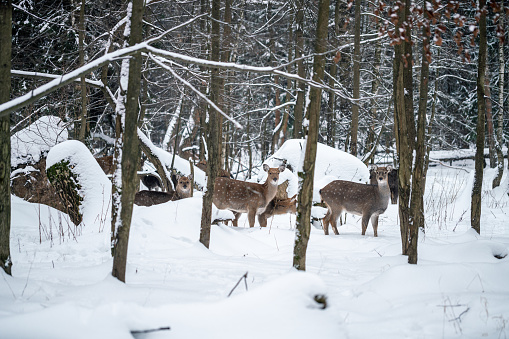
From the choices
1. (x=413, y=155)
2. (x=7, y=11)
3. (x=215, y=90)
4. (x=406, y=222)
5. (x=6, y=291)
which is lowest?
(x=6, y=291)

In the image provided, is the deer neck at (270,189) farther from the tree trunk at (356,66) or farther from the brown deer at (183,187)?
the tree trunk at (356,66)

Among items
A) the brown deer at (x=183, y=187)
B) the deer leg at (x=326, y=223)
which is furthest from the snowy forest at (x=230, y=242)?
the brown deer at (x=183, y=187)

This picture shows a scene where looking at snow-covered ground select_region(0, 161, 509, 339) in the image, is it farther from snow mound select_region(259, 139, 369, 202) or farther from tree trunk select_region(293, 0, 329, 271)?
snow mound select_region(259, 139, 369, 202)

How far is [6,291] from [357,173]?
9.95 m

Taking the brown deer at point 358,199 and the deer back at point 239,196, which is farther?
the deer back at point 239,196

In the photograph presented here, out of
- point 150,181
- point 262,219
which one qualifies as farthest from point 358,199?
point 150,181

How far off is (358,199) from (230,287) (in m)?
5.76

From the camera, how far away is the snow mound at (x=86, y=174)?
8.55 meters

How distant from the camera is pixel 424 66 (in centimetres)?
663

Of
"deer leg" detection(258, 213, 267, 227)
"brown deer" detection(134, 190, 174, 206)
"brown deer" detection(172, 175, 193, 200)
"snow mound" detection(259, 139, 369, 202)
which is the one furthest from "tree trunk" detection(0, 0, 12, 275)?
"snow mound" detection(259, 139, 369, 202)

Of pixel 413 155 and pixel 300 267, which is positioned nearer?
pixel 300 267

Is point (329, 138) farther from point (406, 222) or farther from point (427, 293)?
point (427, 293)

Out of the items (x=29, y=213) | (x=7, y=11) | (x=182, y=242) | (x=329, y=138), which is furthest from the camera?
(x=329, y=138)

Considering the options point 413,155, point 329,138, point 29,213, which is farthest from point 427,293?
point 329,138
